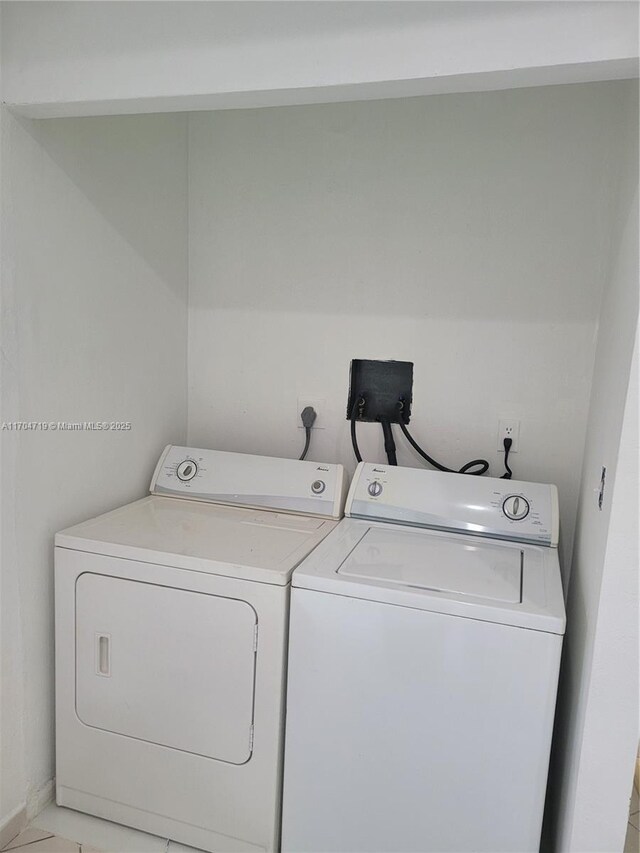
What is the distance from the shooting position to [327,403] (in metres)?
2.25

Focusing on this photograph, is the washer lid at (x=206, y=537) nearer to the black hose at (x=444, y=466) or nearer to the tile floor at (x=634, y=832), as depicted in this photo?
the black hose at (x=444, y=466)

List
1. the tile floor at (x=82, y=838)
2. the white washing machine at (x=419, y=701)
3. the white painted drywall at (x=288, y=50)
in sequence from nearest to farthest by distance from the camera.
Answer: the white painted drywall at (x=288, y=50) < the white washing machine at (x=419, y=701) < the tile floor at (x=82, y=838)

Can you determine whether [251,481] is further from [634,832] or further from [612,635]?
[634,832]

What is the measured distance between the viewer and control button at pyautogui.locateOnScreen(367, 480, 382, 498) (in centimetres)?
195

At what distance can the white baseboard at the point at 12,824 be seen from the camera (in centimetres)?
165

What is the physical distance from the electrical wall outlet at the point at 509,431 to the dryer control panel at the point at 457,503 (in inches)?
8.1

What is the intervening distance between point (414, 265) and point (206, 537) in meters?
1.12

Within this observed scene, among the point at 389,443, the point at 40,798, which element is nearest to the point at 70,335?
the point at 389,443

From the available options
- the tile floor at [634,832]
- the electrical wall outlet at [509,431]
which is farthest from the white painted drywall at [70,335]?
the tile floor at [634,832]

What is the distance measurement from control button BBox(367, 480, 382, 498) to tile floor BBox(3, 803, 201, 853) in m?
1.09

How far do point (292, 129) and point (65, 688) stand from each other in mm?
1901

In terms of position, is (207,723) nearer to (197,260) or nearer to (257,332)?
(257,332)

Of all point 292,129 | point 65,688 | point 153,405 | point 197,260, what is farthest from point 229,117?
point 65,688

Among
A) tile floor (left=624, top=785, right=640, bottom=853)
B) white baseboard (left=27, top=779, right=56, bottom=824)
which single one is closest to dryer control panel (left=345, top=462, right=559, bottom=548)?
tile floor (left=624, top=785, right=640, bottom=853)
